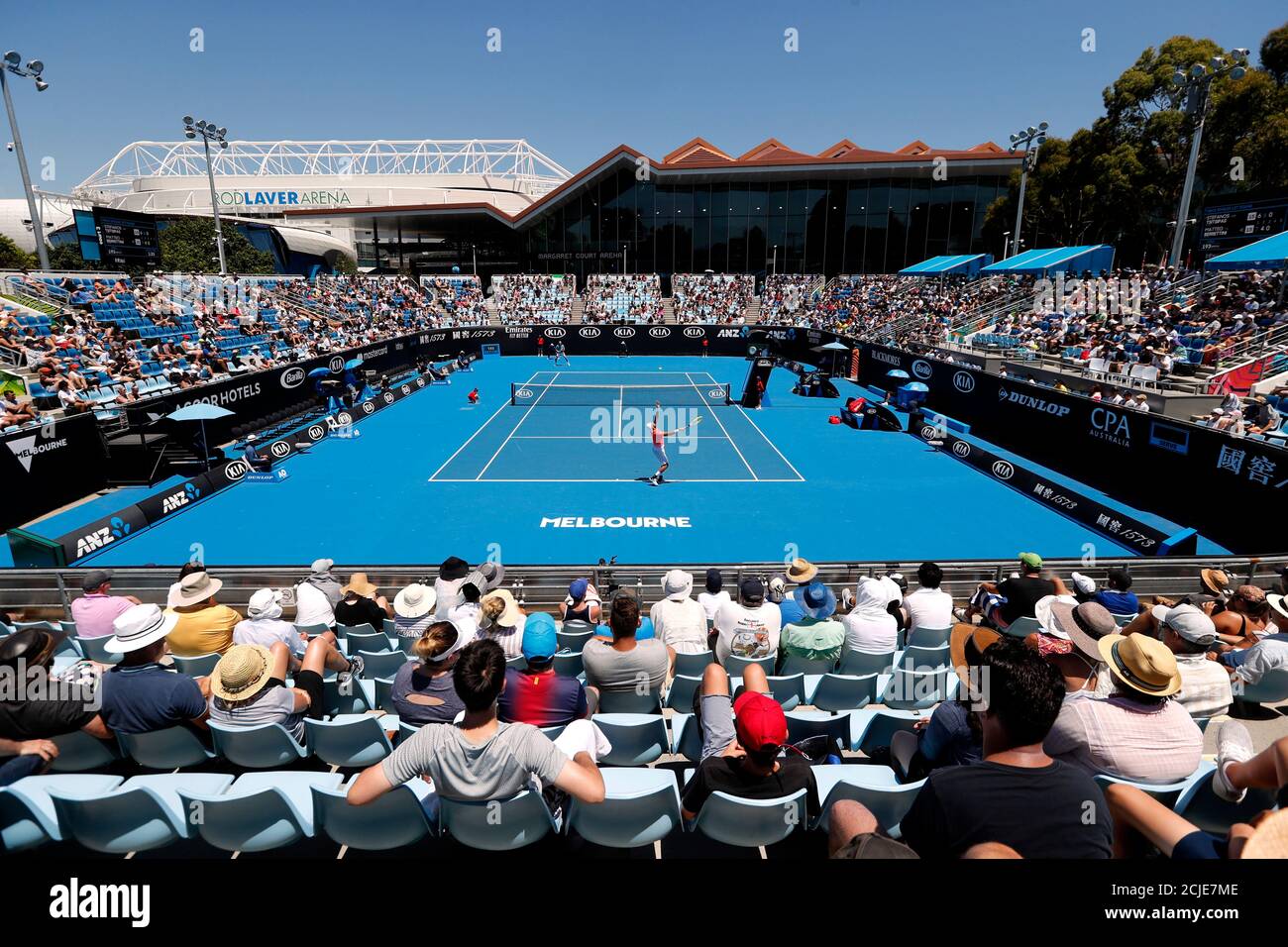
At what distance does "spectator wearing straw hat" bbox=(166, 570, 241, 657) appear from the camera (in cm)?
637

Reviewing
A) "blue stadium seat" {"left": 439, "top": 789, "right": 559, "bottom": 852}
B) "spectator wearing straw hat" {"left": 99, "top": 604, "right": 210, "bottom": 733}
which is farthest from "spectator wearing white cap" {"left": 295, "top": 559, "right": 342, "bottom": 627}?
"blue stadium seat" {"left": 439, "top": 789, "right": 559, "bottom": 852}

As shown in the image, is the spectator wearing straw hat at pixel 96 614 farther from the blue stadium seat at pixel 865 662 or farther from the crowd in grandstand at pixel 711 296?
the crowd in grandstand at pixel 711 296

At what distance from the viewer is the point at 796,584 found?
931cm

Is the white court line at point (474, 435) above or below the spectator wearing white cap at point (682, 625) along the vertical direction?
below

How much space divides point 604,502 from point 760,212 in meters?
55.4

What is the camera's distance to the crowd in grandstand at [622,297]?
2452 inches

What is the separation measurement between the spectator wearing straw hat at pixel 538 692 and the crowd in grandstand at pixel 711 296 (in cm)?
5774

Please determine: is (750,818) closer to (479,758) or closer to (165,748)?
(479,758)

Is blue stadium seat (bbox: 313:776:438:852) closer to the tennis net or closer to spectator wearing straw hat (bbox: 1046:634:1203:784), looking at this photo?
spectator wearing straw hat (bbox: 1046:634:1203:784)

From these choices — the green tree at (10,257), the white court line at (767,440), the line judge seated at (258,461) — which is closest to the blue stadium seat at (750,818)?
the white court line at (767,440)

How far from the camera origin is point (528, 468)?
21.3 meters

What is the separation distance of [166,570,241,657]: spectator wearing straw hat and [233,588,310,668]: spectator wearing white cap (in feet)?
0.45
